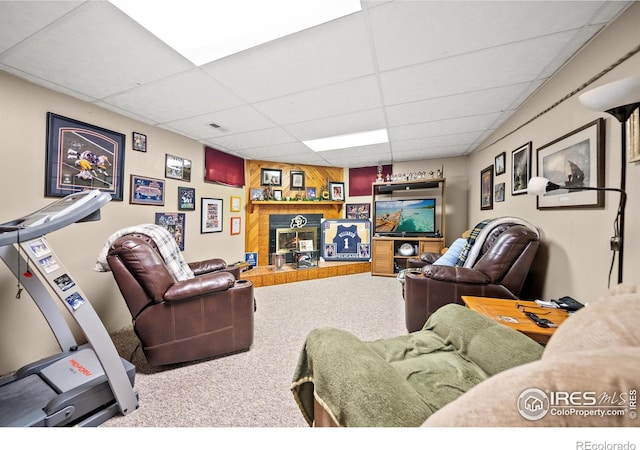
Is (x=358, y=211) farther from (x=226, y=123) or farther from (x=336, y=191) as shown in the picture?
(x=226, y=123)

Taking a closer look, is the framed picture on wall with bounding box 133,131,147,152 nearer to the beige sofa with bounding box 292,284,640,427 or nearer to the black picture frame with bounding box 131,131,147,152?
the black picture frame with bounding box 131,131,147,152

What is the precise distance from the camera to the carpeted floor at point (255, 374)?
129 centimetres

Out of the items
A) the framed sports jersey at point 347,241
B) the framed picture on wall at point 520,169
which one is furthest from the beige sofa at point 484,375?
the framed sports jersey at point 347,241

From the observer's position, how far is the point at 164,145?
2.78 metres

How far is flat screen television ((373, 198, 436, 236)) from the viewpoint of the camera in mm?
4277

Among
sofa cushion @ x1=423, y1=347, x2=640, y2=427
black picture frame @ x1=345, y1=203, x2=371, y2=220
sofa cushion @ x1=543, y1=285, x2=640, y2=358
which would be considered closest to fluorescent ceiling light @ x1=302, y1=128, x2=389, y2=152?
black picture frame @ x1=345, y1=203, x2=371, y2=220

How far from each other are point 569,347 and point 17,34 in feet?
9.56

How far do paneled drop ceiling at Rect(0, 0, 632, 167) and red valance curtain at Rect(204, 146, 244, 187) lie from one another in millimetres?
758

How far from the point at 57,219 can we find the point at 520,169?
A: 374 centimetres

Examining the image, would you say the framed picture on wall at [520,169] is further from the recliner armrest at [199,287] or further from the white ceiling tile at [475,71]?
the recliner armrest at [199,287]

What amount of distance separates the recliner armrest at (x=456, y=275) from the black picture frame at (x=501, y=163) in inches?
65.7

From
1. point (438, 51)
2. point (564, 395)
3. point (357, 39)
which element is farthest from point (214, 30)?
point (564, 395)
